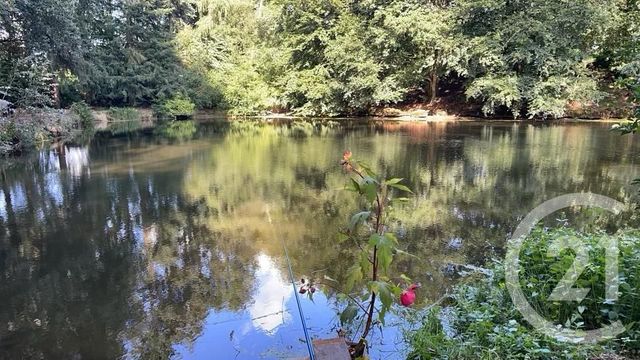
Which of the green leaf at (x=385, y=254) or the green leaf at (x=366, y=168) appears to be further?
the green leaf at (x=366, y=168)

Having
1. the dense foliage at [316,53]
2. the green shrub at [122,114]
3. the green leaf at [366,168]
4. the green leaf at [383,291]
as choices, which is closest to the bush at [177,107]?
the dense foliage at [316,53]

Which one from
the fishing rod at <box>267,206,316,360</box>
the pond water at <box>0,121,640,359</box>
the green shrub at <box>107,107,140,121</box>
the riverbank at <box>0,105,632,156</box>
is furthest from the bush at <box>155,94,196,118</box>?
the fishing rod at <box>267,206,316,360</box>

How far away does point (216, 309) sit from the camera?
11.4ft

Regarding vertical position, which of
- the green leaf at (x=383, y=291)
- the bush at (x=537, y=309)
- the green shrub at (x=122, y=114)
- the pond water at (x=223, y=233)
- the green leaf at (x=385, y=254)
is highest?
the green shrub at (x=122, y=114)

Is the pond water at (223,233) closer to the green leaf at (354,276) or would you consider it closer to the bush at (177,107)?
the green leaf at (354,276)

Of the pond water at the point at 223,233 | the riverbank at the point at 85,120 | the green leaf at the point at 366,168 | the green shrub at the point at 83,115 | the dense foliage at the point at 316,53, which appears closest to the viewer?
the green leaf at the point at 366,168

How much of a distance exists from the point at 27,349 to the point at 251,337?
4.71 feet

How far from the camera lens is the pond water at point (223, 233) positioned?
315 centimetres

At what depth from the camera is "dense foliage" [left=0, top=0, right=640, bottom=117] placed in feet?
56.0

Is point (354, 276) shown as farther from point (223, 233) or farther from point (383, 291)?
point (223, 233)

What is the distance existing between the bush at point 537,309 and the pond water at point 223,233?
0.36 meters

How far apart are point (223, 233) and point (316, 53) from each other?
19242mm

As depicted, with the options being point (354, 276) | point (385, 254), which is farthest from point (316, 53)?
point (385, 254)

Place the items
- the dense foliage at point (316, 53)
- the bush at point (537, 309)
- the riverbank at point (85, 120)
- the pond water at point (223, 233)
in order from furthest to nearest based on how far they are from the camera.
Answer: the dense foliage at point (316, 53) → the riverbank at point (85, 120) → the pond water at point (223, 233) → the bush at point (537, 309)
